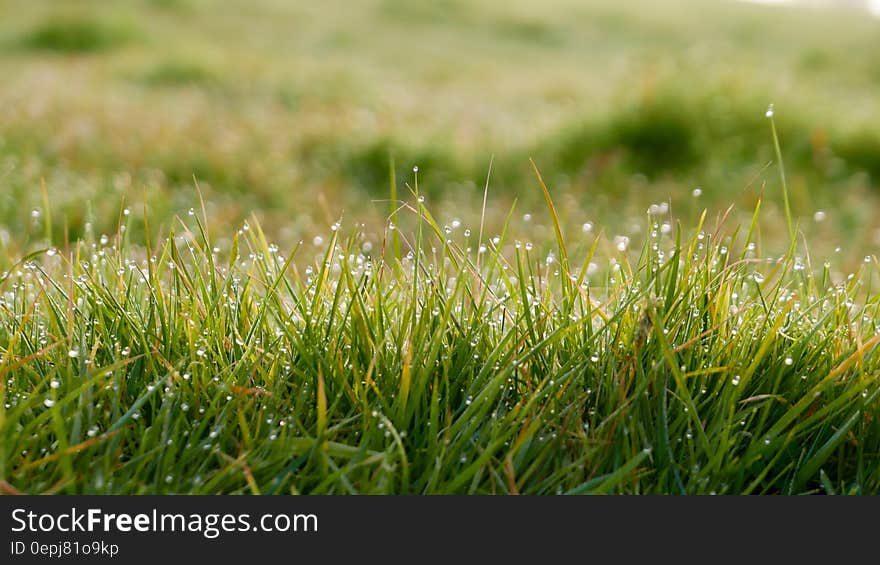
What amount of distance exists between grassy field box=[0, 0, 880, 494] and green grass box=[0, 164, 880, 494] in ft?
0.03

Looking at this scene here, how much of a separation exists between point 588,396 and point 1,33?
13.8 metres

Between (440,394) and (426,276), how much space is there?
357 mm

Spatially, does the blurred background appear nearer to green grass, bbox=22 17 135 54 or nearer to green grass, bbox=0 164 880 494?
green grass, bbox=22 17 135 54

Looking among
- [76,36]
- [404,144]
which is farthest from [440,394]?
[76,36]

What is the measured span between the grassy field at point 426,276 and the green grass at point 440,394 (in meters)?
0.01

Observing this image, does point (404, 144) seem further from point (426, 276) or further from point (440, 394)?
point (440, 394)

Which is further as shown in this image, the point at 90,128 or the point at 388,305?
the point at 90,128

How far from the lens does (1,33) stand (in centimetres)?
1322

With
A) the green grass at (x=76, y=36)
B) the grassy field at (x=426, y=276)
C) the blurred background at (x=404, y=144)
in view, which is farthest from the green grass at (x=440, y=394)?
the green grass at (x=76, y=36)

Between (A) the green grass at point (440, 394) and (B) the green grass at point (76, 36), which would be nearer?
(A) the green grass at point (440, 394)

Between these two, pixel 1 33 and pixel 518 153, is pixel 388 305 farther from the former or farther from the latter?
pixel 1 33

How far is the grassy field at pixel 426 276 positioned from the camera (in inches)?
76.8

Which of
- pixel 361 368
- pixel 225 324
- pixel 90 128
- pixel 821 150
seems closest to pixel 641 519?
pixel 361 368

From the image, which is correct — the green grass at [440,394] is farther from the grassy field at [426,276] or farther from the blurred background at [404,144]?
the blurred background at [404,144]
